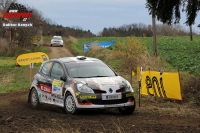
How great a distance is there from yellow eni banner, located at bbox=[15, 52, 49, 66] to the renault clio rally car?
726 inches

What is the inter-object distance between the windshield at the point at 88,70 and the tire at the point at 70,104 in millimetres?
728

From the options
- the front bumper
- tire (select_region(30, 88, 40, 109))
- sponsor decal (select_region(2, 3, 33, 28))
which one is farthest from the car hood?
sponsor decal (select_region(2, 3, 33, 28))

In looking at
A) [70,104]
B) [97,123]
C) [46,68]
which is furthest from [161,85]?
[97,123]

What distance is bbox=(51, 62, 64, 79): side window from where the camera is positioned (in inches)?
473

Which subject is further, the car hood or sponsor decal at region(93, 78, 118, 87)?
sponsor decal at region(93, 78, 118, 87)

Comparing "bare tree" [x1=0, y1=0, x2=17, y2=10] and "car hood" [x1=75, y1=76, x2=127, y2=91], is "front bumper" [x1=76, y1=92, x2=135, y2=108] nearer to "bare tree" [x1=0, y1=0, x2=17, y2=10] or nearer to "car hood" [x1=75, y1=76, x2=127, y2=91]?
"car hood" [x1=75, y1=76, x2=127, y2=91]

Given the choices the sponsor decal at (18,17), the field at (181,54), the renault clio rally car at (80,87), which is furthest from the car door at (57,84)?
the sponsor decal at (18,17)

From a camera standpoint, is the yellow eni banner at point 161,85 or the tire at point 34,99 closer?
the tire at point 34,99

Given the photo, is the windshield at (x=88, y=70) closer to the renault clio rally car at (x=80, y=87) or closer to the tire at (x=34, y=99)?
the renault clio rally car at (x=80, y=87)

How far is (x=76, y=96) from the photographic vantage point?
10664 millimetres

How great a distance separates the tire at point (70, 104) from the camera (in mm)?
10794

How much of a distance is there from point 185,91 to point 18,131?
7140mm

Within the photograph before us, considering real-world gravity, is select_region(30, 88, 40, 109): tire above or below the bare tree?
below

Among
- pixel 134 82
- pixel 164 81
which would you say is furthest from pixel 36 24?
pixel 164 81
